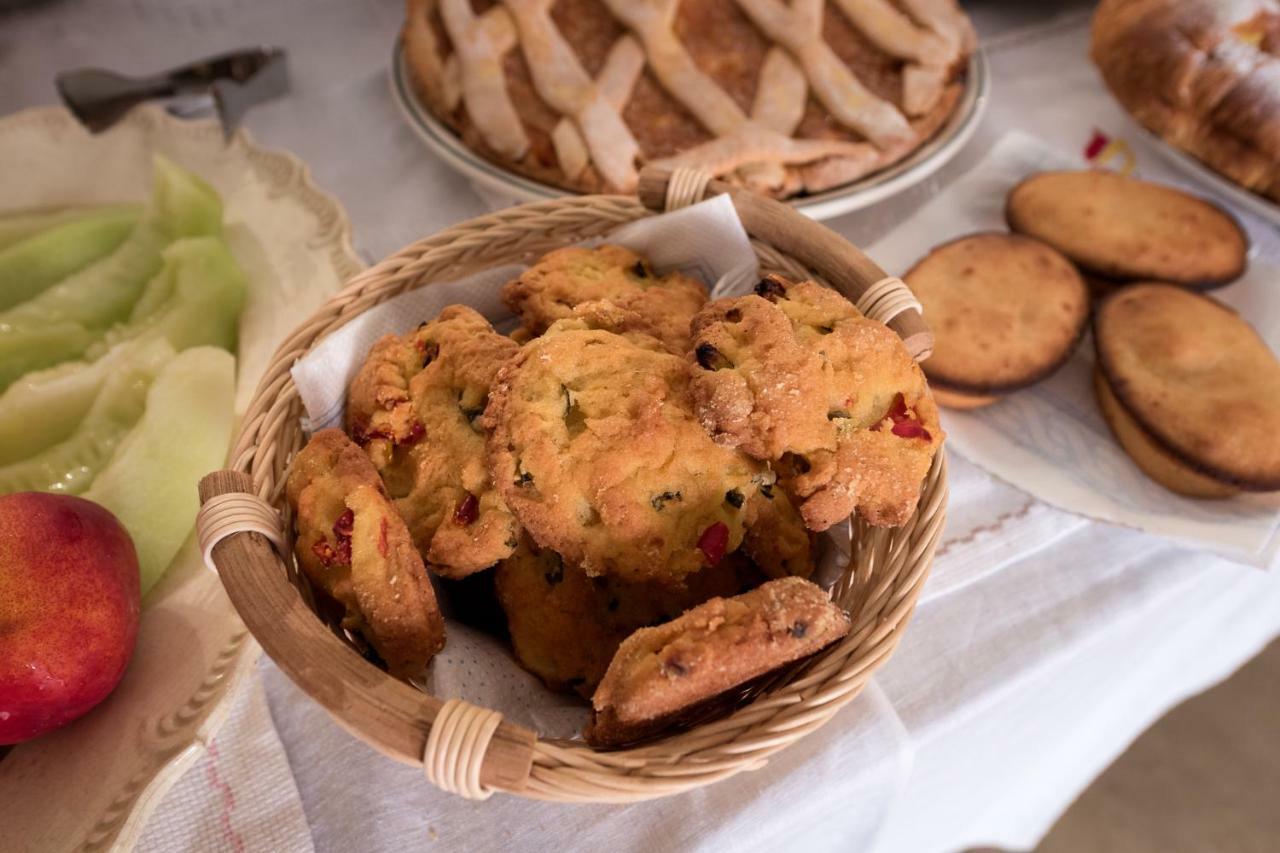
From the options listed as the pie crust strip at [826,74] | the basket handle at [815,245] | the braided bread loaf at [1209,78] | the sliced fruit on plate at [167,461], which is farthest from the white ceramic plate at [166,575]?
the braided bread loaf at [1209,78]

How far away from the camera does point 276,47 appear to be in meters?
1.29

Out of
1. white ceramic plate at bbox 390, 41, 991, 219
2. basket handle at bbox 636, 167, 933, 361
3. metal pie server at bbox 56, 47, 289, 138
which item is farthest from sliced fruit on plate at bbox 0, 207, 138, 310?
basket handle at bbox 636, 167, 933, 361

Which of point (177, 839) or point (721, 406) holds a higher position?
point (721, 406)

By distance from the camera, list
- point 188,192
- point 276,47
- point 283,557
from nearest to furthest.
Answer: point 283,557, point 188,192, point 276,47

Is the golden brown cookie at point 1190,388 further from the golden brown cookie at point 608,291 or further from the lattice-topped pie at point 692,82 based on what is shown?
the golden brown cookie at point 608,291

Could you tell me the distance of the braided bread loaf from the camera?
3.42 ft

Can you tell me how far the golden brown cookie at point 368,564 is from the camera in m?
0.54

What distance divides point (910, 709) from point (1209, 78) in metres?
0.92

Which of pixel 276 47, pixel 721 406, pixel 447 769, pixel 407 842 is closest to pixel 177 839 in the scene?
pixel 407 842

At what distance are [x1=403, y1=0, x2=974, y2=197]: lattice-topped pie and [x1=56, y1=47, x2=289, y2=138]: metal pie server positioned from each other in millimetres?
238

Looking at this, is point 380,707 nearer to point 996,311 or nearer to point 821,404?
point 821,404

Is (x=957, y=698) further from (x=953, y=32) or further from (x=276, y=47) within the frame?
(x=276, y=47)

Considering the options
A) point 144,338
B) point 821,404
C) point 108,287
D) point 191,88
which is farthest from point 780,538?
point 191,88

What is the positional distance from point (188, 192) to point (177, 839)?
2.06ft
